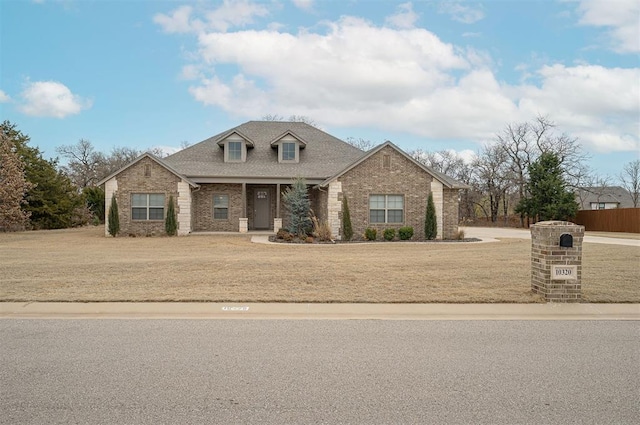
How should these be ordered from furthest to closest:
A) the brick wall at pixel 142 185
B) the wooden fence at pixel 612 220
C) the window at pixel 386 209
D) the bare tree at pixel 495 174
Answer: the bare tree at pixel 495 174, the wooden fence at pixel 612 220, the brick wall at pixel 142 185, the window at pixel 386 209

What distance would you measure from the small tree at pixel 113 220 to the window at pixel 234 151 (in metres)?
6.99

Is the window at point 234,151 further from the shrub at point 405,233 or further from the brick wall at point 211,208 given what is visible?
the shrub at point 405,233

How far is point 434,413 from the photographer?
4.07 metres

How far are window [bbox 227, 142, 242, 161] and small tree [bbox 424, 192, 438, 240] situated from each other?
1156cm

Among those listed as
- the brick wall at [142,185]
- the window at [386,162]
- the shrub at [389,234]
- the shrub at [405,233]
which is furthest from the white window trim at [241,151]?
the shrub at [405,233]

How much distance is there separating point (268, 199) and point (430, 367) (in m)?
25.8

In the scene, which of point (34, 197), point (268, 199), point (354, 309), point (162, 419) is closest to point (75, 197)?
point (34, 197)

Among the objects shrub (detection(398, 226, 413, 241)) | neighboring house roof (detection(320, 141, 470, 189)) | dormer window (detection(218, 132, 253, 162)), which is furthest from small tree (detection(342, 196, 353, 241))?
dormer window (detection(218, 132, 253, 162))

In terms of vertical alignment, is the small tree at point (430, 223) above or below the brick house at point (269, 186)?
below

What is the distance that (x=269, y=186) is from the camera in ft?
99.6

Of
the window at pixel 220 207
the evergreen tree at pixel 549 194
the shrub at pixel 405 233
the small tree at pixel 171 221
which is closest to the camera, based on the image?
the shrub at pixel 405 233

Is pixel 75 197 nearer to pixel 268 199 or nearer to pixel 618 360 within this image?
pixel 268 199

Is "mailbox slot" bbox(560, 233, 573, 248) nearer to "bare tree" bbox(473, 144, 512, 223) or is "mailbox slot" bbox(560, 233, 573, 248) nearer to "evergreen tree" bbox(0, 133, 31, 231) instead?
"evergreen tree" bbox(0, 133, 31, 231)

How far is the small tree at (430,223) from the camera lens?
24.9m
